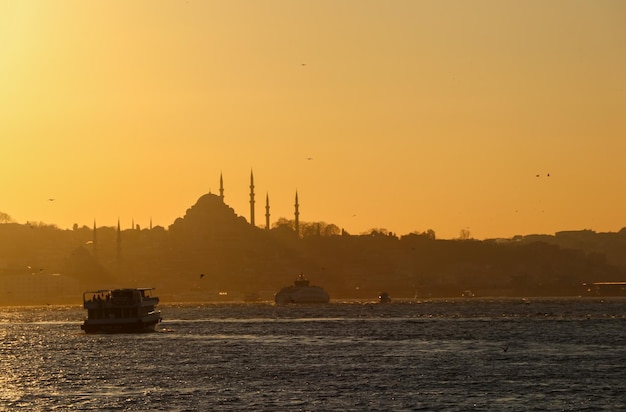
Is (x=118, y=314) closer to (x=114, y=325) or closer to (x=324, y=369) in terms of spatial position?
(x=114, y=325)

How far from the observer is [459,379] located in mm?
84500

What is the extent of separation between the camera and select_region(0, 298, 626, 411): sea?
7369 centimetres

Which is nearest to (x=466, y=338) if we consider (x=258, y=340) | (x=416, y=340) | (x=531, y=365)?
(x=416, y=340)

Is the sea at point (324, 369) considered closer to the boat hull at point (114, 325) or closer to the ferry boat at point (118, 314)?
the boat hull at point (114, 325)

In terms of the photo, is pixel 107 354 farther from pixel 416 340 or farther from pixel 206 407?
pixel 206 407

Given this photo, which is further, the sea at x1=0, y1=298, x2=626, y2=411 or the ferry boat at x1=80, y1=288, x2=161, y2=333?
the ferry boat at x1=80, y1=288, x2=161, y2=333

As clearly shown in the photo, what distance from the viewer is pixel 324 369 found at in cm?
9331

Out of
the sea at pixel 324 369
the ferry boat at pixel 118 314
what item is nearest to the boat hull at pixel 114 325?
the ferry boat at pixel 118 314

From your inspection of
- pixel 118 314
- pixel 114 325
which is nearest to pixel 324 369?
pixel 114 325

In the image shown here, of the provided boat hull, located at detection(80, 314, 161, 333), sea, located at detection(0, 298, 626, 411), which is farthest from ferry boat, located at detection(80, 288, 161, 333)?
sea, located at detection(0, 298, 626, 411)

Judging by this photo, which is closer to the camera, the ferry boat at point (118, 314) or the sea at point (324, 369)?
the sea at point (324, 369)

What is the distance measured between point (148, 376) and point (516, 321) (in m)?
87.8

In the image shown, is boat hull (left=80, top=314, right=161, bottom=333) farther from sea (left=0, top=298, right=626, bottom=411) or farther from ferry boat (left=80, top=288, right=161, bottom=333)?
sea (left=0, top=298, right=626, bottom=411)

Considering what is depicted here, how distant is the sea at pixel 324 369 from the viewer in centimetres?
7369
